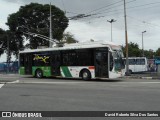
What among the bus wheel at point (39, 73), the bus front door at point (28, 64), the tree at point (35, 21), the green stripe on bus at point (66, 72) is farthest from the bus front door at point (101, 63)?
the tree at point (35, 21)

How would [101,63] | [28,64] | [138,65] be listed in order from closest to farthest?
1. [101,63]
2. [28,64]
3. [138,65]

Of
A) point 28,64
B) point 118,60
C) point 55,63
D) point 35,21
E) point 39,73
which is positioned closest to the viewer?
point 118,60

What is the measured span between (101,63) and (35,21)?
4167cm

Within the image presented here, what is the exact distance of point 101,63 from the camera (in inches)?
1032

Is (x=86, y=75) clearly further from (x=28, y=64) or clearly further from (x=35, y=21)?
(x=35, y=21)

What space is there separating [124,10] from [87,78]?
12.1 metres

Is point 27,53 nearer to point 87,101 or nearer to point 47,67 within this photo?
point 47,67

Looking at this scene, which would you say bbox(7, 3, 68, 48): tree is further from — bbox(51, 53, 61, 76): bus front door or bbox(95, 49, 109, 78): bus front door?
bbox(95, 49, 109, 78): bus front door

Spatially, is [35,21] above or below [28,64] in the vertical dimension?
above

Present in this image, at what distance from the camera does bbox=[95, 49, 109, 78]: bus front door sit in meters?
25.9

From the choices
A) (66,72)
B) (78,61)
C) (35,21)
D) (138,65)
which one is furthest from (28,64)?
(35,21)

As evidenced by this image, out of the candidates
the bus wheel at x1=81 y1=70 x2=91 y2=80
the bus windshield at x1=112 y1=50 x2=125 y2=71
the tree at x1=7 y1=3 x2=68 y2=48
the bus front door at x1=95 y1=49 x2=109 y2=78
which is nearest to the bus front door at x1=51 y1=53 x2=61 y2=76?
the bus wheel at x1=81 y1=70 x2=91 y2=80

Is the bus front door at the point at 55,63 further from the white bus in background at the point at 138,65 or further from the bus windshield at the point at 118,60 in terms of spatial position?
the white bus in background at the point at 138,65

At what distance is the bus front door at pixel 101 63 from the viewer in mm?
25938
